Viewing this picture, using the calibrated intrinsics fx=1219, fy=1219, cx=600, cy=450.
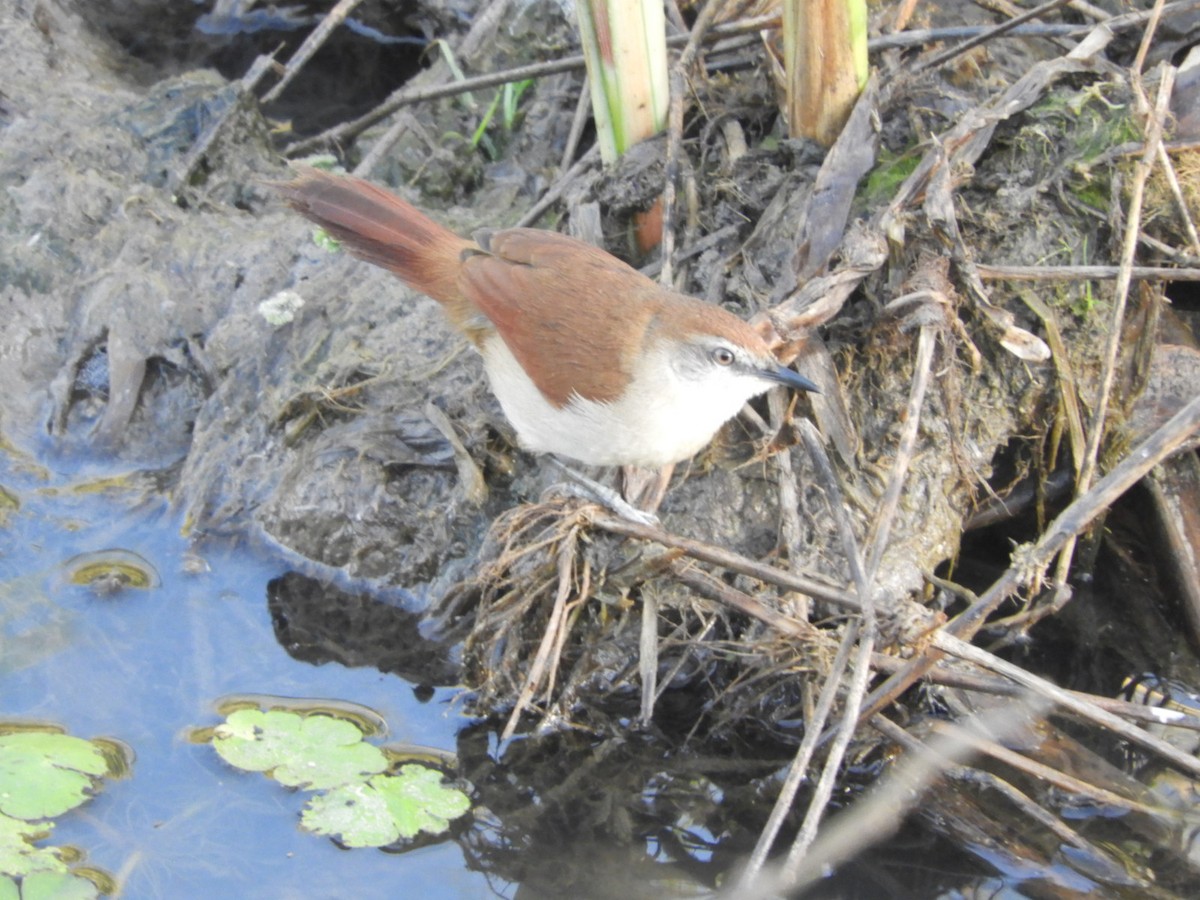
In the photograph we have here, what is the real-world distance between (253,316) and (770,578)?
2.65 metres

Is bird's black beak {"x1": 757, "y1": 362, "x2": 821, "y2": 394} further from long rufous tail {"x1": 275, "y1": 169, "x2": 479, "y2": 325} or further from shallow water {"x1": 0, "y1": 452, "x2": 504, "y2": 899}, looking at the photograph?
shallow water {"x1": 0, "y1": 452, "x2": 504, "y2": 899}

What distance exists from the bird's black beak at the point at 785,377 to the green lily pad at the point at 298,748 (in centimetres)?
164

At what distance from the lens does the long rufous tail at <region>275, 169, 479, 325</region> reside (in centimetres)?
409

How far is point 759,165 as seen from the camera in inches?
180

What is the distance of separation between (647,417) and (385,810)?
1357 mm

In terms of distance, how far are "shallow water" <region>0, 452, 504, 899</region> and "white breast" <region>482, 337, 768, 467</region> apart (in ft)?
3.24

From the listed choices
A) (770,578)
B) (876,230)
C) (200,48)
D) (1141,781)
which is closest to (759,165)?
(876,230)

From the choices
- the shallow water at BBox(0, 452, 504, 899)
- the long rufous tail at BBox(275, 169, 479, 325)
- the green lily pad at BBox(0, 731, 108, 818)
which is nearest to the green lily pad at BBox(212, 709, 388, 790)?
the shallow water at BBox(0, 452, 504, 899)

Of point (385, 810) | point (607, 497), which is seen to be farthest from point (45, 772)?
point (607, 497)

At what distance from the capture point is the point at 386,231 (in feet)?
13.5

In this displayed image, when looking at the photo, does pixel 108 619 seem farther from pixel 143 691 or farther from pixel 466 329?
pixel 466 329

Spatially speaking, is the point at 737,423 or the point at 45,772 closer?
the point at 45,772

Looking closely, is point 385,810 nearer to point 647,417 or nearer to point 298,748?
point 298,748

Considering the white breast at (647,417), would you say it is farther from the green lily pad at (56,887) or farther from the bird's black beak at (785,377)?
the green lily pad at (56,887)
